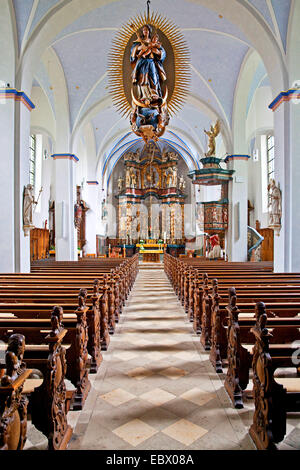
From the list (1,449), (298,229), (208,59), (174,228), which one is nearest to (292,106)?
(298,229)

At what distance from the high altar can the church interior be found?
7.06 metres

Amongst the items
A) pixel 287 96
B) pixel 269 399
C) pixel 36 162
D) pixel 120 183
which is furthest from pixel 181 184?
pixel 269 399

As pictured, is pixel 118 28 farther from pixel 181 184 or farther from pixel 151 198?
pixel 151 198

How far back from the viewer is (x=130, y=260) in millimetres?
10492

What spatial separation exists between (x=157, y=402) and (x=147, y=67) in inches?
265

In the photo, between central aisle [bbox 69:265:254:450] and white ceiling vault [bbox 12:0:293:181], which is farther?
white ceiling vault [bbox 12:0:293:181]

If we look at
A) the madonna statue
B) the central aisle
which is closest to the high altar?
the madonna statue

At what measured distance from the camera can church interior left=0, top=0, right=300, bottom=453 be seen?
224 centimetres

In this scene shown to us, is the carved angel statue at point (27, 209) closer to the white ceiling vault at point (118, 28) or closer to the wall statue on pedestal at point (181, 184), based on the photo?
the white ceiling vault at point (118, 28)

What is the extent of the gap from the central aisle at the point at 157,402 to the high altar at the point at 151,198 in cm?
2131

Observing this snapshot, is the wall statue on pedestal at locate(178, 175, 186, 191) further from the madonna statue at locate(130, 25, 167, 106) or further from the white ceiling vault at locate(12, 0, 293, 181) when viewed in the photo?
the madonna statue at locate(130, 25, 167, 106)

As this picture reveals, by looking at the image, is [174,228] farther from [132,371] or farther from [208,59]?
[132,371]

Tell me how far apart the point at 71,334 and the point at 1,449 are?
1.45 m

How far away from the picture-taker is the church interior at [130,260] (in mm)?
2242
